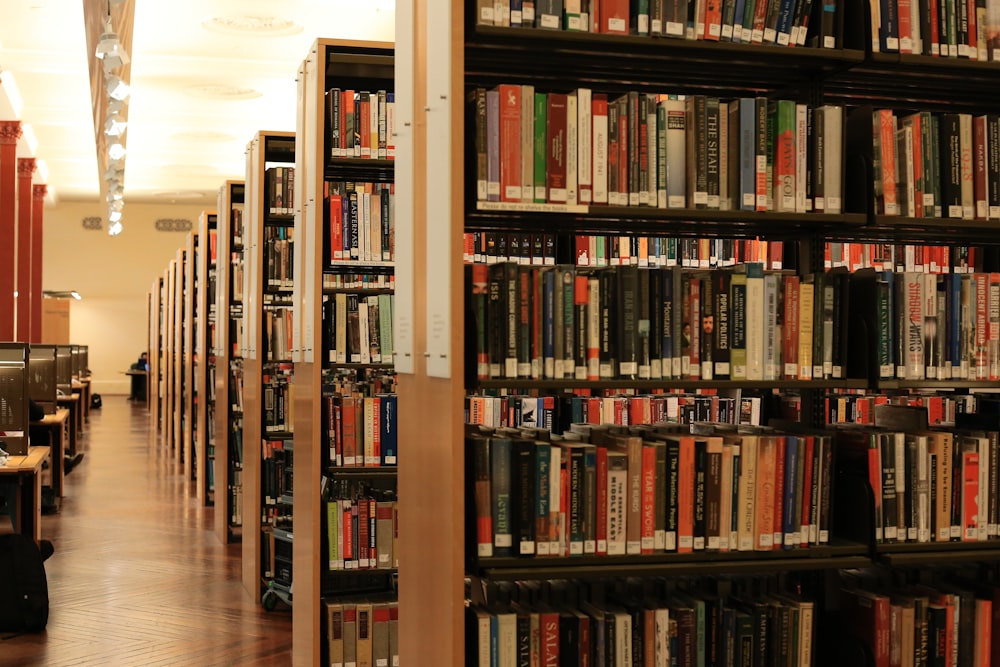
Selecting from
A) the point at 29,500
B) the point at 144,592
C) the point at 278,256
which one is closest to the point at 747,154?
the point at 278,256

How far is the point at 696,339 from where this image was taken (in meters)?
2.82

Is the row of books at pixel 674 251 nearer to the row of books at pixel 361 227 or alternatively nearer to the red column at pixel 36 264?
the row of books at pixel 361 227

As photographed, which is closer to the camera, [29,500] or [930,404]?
[930,404]

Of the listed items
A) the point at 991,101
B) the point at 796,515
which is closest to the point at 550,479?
the point at 796,515

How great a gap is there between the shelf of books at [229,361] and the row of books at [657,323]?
5.21 meters

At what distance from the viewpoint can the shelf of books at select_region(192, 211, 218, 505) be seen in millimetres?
9024

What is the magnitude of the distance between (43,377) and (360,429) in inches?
212

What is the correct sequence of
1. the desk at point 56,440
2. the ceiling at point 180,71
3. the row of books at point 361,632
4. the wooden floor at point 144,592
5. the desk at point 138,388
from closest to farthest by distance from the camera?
the row of books at point 361,632, the wooden floor at point 144,592, the desk at point 56,440, the ceiling at point 180,71, the desk at point 138,388

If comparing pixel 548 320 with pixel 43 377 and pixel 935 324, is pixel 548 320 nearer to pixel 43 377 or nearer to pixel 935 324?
pixel 935 324

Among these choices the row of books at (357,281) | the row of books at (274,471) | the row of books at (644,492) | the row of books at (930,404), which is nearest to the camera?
the row of books at (644,492)

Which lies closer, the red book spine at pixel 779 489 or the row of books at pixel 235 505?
the red book spine at pixel 779 489

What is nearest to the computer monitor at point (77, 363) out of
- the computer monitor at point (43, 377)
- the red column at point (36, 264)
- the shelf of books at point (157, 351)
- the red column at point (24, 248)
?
the red column at point (24, 248)

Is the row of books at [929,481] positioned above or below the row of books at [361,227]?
below

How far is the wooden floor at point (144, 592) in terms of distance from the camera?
5.12 m
